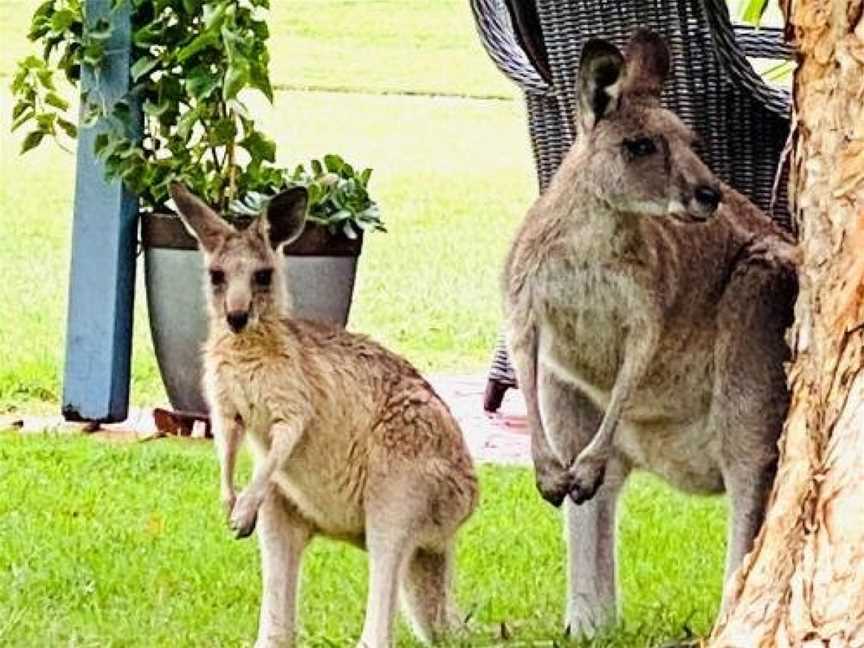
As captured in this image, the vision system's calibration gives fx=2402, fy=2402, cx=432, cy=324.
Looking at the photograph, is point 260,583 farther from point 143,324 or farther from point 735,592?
point 143,324

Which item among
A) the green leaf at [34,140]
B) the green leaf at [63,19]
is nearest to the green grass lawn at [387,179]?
the green leaf at [34,140]

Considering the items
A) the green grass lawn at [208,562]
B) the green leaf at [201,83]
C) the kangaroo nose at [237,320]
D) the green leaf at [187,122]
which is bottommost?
the green grass lawn at [208,562]

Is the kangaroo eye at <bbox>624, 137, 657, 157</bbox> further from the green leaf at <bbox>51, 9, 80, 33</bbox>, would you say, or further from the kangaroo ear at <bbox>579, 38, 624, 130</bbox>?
the green leaf at <bbox>51, 9, 80, 33</bbox>

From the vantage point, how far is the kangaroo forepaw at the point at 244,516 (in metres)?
4.14

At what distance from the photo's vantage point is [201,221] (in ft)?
15.1

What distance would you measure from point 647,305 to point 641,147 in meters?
0.27

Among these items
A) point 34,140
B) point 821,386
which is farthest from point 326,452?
point 34,140

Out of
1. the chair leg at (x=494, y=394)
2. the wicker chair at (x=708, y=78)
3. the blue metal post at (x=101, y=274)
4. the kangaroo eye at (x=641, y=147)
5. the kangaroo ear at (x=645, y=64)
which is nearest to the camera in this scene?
the kangaroo eye at (x=641, y=147)

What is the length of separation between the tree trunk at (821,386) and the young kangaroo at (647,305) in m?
0.41

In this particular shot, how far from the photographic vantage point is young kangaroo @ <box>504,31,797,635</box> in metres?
4.07

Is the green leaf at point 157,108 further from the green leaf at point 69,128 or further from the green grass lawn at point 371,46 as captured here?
the green grass lawn at point 371,46

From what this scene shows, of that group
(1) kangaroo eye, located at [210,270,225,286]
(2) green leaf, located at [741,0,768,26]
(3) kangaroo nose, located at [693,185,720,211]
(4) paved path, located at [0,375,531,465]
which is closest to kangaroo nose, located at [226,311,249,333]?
(1) kangaroo eye, located at [210,270,225,286]

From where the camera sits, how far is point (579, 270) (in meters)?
4.06

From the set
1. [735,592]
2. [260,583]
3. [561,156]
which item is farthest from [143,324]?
[735,592]
